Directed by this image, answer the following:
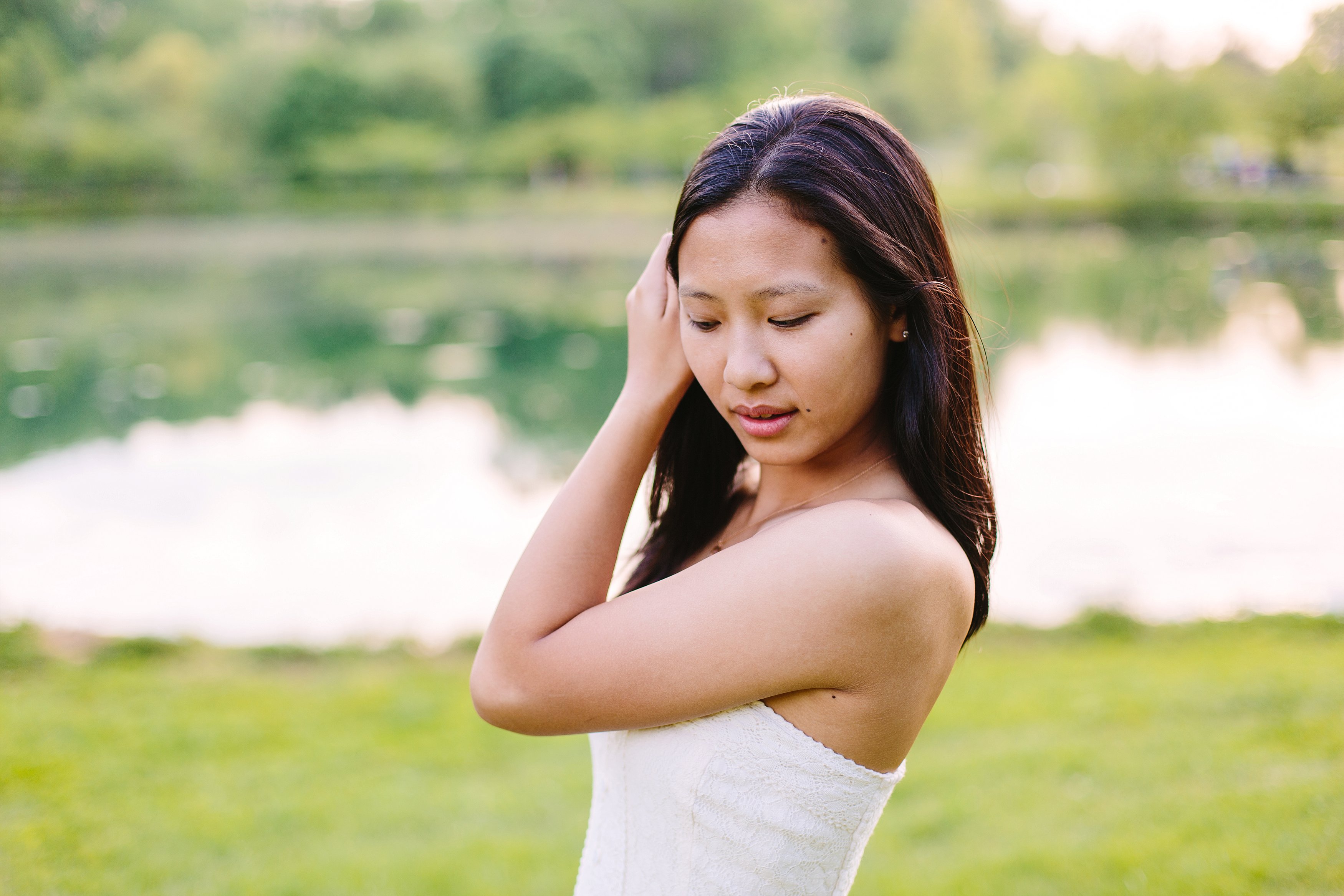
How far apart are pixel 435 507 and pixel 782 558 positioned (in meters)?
8.78

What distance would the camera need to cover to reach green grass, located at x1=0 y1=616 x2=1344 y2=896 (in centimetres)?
312

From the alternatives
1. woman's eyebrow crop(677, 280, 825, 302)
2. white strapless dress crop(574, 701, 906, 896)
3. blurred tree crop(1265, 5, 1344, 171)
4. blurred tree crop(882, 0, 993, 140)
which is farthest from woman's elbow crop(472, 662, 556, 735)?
blurred tree crop(882, 0, 993, 140)

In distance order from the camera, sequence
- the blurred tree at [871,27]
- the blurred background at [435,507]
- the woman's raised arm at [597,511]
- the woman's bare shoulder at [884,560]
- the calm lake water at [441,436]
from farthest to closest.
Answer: the blurred tree at [871,27] → the calm lake water at [441,436] → the blurred background at [435,507] → the woman's raised arm at [597,511] → the woman's bare shoulder at [884,560]

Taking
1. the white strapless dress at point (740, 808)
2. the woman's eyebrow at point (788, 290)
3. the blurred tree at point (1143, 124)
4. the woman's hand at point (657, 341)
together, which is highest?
the woman's eyebrow at point (788, 290)

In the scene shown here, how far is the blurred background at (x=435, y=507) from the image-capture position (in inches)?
138

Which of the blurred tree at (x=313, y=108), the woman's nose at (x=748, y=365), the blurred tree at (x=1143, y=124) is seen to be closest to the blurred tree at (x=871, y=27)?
the blurred tree at (x=1143, y=124)

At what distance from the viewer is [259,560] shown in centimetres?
820

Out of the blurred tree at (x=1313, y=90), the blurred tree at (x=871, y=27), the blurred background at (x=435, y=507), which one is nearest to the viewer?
the blurred background at (x=435, y=507)

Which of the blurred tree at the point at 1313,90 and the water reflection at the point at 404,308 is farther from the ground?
the blurred tree at the point at 1313,90

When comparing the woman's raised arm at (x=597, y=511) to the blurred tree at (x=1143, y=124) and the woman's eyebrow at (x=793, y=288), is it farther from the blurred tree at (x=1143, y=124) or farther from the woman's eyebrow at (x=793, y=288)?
the blurred tree at (x=1143, y=124)

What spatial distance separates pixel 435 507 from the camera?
962 cm

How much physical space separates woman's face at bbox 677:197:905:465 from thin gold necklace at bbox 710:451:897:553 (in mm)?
88

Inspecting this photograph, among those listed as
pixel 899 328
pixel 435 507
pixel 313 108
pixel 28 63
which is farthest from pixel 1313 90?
pixel 313 108

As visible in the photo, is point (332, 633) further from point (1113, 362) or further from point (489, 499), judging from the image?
point (1113, 362)
